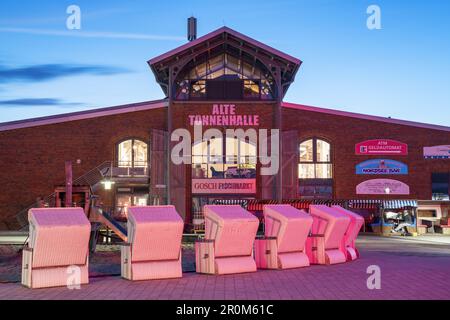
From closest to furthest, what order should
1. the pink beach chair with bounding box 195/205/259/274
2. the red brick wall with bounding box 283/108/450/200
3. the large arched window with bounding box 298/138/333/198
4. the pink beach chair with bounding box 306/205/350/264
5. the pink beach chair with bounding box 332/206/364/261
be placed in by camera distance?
the pink beach chair with bounding box 195/205/259/274
the pink beach chair with bounding box 306/205/350/264
the pink beach chair with bounding box 332/206/364/261
the red brick wall with bounding box 283/108/450/200
the large arched window with bounding box 298/138/333/198

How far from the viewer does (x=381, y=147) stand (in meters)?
42.1

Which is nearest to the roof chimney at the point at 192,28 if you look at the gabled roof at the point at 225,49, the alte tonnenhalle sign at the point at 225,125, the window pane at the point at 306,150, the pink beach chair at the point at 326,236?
the gabled roof at the point at 225,49

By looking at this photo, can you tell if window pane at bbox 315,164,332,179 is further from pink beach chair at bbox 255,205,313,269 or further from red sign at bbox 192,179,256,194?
pink beach chair at bbox 255,205,313,269

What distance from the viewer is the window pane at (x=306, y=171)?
139 ft

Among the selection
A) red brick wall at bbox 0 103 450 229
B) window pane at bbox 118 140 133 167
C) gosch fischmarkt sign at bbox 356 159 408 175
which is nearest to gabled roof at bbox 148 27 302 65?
red brick wall at bbox 0 103 450 229

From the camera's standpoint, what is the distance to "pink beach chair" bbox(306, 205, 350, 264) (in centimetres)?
1744

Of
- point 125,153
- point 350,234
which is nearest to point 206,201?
point 125,153

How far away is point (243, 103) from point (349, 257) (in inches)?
937

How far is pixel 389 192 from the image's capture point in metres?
42.1

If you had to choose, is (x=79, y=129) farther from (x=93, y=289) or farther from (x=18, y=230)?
(x=93, y=289)

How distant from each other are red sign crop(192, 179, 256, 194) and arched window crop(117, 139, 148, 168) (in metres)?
3.53

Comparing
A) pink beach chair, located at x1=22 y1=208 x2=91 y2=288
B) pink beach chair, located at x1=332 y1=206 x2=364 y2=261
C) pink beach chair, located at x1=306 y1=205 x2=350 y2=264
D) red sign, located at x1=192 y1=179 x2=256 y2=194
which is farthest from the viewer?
red sign, located at x1=192 y1=179 x2=256 y2=194
